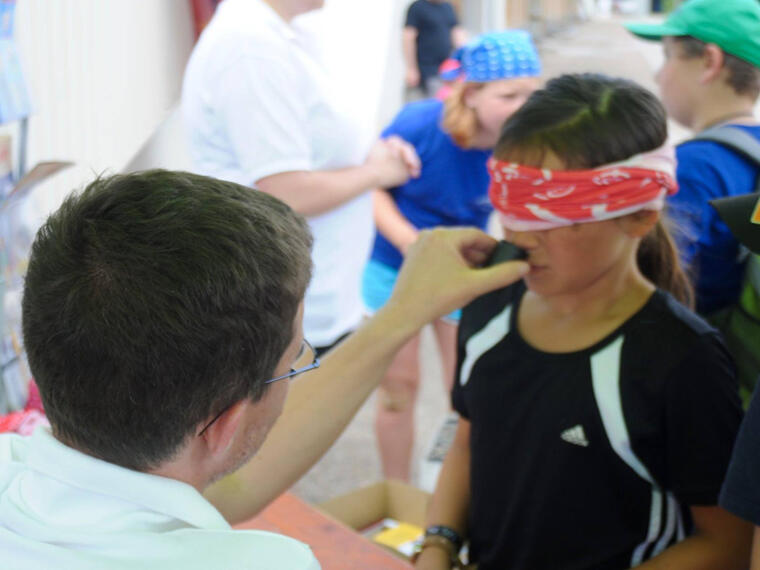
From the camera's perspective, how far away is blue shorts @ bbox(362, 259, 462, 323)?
10.4 feet

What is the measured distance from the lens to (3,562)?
877mm

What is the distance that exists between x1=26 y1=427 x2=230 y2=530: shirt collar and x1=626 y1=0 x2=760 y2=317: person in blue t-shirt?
140cm

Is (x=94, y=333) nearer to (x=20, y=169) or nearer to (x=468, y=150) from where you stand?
(x=20, y=169)

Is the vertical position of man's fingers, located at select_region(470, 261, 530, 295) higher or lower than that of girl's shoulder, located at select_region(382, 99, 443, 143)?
higher

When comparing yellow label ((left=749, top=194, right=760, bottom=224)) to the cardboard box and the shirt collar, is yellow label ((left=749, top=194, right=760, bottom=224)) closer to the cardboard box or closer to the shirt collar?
the shirt collar

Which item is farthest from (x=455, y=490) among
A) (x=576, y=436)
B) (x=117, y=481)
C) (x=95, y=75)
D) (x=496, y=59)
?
(x=95, y=75)

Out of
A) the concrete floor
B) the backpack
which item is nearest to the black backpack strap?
the backpack

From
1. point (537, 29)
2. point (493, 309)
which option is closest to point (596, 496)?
point (493, 309)

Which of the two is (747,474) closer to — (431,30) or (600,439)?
(600,439)

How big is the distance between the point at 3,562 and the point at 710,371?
1.10 m

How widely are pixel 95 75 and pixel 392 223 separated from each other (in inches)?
49.4

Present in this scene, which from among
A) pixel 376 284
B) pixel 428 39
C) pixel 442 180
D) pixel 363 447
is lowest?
pixel 363 447

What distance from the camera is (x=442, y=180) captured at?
121 inches

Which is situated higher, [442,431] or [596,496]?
[596,496]
